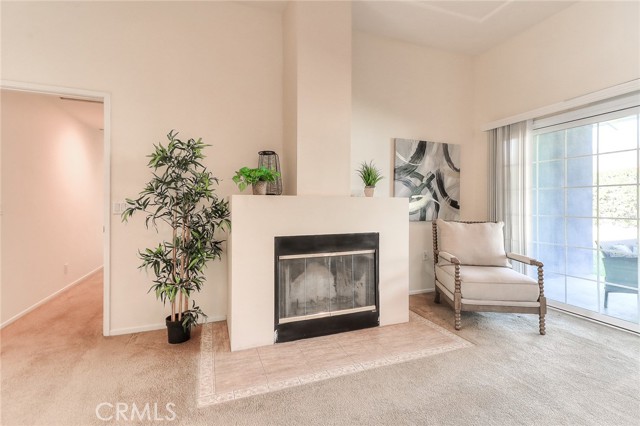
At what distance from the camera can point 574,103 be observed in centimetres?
280

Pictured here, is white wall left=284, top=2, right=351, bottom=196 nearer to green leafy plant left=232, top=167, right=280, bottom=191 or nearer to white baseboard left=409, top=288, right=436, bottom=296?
green leafy plant left=232, top=167, right=280, bottom=191

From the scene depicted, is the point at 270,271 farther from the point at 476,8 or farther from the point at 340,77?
the point at 476,8

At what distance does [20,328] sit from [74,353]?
0.93 meters

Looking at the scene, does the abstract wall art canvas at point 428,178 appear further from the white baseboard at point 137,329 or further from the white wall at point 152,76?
the white baseboard at point 137,329

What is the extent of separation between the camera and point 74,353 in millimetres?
2145

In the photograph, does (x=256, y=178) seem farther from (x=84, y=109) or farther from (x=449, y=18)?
(x=84, y=109)

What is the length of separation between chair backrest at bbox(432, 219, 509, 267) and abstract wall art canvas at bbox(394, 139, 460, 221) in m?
0.44

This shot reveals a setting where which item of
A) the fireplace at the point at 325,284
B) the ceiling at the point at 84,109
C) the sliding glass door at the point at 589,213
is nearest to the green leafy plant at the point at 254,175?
the fireplace at the point at 325,284

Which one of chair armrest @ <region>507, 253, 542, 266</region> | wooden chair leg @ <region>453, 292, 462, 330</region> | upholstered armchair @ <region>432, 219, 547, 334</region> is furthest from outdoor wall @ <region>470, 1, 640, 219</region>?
wooden chair leg @ <region>453, 292, 462, 330</region>

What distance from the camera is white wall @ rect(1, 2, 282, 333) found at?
2.32 metres

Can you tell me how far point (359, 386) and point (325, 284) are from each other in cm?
88

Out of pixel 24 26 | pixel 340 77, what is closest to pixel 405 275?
pixel 340 77

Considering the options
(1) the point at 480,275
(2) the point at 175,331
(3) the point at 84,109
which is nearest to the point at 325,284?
(2) the point at 175,331

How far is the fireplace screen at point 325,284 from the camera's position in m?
2.38
